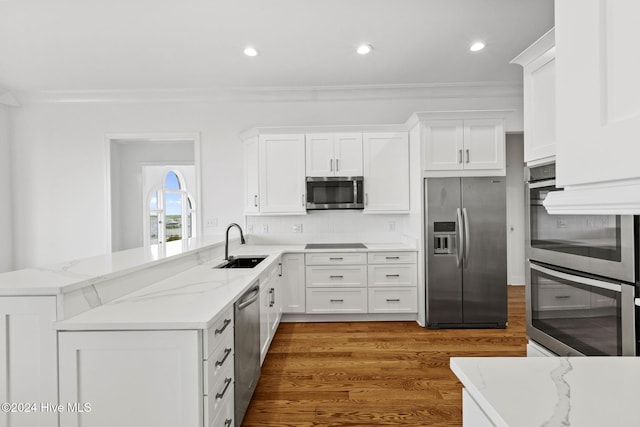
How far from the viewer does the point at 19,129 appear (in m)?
4.62

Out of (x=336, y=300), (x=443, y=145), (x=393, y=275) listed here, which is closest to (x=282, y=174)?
(x=336, y=300)

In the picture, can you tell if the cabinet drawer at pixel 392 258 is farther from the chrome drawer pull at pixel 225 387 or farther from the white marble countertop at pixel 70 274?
the chrome drawer pull at pixel 225 387

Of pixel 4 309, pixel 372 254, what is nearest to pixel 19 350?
pixel 4 309

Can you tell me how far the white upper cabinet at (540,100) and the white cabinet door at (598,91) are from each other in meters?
1.33

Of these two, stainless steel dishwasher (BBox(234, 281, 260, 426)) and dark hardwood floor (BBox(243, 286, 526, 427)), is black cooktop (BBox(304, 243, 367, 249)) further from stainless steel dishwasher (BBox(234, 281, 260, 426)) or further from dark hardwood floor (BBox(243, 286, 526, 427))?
stainless steel dishwasher (BBox(234, 281, 260, 426))

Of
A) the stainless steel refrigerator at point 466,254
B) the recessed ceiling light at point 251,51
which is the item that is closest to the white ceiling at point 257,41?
the recessed ceiling light at point 251,51

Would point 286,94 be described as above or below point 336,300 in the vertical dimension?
above

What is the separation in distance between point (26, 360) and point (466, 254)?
3522 millimetres

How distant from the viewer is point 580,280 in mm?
1607

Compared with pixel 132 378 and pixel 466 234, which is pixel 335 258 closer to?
pixel 466 234

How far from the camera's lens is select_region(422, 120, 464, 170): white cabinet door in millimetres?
3717

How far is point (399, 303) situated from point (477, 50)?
2.75 meters

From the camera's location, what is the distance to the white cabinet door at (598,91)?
→ 15.6 inches

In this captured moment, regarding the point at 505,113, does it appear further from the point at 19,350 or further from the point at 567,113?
the point at 19,350
